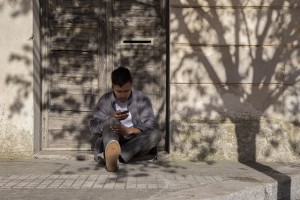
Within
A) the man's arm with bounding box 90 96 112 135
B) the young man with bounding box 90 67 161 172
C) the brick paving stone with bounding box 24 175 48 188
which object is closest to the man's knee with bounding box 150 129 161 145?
the young man with bounding box 90 67 161 172

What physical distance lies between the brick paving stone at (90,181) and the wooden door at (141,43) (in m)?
2.08

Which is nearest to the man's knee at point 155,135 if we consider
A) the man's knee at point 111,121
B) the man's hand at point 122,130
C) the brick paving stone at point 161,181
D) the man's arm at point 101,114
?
the man's hand at point 122,130

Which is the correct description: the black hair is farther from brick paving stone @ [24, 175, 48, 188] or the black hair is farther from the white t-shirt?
brick paving stone @ [24, 175, 48, 188]

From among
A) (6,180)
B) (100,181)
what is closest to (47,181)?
(6,180)

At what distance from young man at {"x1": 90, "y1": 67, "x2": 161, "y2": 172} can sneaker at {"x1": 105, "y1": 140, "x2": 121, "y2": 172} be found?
3.8 inches

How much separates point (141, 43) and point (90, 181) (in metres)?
2.67

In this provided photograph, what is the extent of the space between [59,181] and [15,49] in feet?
7.98

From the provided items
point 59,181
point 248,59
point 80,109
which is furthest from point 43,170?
point 248,59

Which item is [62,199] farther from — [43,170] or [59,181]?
[43,170]

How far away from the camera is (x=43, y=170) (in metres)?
6.16

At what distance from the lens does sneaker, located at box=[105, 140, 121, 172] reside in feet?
19.4

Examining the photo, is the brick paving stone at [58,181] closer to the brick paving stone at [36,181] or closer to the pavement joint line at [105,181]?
the pavement joint line at [105,181]

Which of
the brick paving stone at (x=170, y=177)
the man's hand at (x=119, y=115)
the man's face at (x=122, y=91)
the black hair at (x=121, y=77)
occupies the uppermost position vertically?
the black hair at (x=121, y=77)

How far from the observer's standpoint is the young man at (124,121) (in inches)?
249
